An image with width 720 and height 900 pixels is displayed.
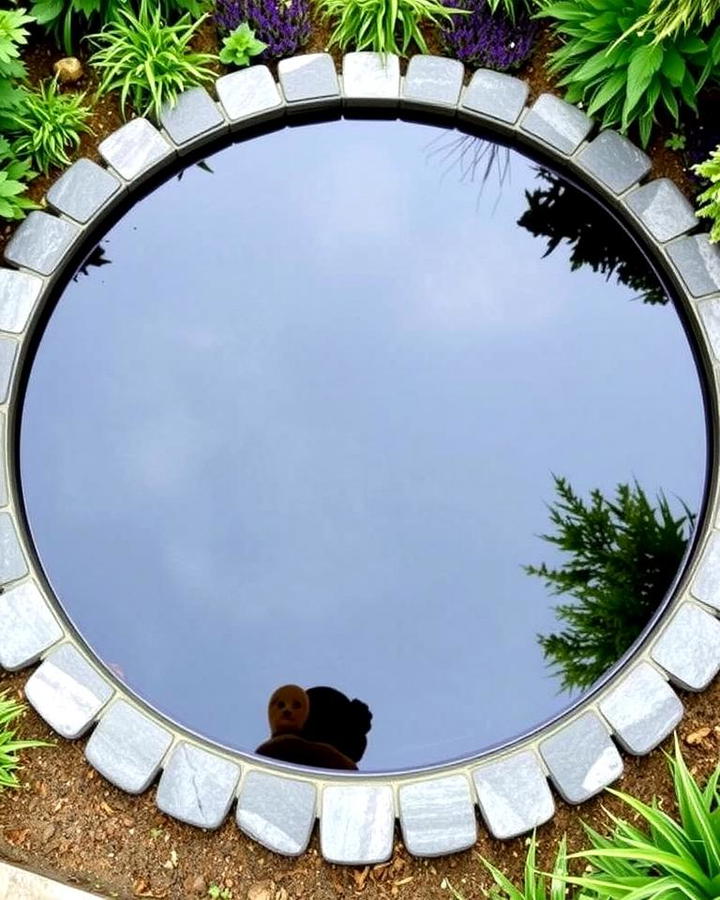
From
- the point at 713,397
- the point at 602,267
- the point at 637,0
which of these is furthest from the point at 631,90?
the point at 713,397

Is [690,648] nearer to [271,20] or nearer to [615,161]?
[615,161]

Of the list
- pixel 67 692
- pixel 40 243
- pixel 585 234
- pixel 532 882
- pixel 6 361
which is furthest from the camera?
pixel 585 234

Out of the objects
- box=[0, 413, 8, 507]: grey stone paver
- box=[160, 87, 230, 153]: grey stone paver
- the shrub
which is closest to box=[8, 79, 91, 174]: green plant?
the shrub

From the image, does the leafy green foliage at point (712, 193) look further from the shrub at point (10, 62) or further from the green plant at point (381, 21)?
the shrub at point (10, 62)

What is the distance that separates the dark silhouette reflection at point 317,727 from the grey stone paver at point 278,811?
0.12 meters

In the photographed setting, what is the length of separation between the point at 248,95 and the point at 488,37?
0.90 metres

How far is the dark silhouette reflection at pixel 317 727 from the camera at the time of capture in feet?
9.20

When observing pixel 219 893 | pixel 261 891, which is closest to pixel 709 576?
pixel 261 891

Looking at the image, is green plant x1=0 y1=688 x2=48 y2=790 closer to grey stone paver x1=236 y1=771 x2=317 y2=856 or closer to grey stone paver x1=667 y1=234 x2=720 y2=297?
grey stone paver x1=236 y1=771 x2=317 y2=856

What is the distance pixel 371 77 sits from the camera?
3.40 meters

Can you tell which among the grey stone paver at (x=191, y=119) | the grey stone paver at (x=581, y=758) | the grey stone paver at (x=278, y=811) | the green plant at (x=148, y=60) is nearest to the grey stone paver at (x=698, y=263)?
the grey stone paver at (x=581, y=758)

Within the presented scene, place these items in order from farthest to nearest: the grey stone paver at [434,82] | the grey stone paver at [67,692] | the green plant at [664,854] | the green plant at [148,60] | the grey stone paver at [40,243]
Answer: the grey stone paver at [434,82] → the green plant at [148,60] → the grey stone paver at [40,243] → the grey stone paver at [67,692] → the green plant at [664,854]

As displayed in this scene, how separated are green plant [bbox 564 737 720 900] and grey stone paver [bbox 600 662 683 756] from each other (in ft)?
0.35

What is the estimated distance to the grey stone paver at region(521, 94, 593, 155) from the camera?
3.32 metres
